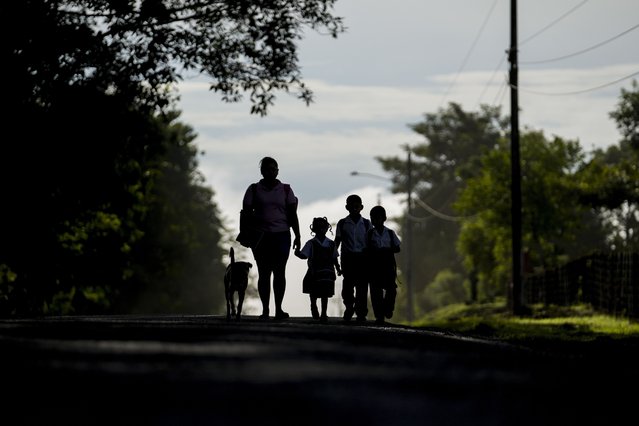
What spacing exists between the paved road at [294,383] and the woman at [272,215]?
6168 mm

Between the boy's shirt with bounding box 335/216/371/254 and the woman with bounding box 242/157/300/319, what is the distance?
95cm

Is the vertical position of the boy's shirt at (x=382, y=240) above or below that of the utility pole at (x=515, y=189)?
below

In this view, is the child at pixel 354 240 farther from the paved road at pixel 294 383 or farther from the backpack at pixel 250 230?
the paved road at pixel 294 383

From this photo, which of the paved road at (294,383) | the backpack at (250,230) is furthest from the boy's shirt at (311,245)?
the paved road at (294,383)

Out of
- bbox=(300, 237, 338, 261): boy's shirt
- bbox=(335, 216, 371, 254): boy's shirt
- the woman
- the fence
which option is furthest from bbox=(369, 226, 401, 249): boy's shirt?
the fence

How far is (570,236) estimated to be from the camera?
75.3 meters

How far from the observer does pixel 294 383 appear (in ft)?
21.5

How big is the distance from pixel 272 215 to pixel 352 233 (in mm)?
1458

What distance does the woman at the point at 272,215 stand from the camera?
1641 centimetres

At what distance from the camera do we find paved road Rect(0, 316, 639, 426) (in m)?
5.61

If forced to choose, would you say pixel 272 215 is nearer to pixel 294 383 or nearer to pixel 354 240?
pixel 354 240

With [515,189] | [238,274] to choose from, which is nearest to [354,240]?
[238,274]

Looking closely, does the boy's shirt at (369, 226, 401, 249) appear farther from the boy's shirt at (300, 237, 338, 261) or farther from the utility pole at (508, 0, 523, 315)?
the utility pole at (508, 0, 523, 315)

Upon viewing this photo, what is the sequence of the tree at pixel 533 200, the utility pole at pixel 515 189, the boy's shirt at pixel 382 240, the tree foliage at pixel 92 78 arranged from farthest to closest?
the tree at pixel 533 200
the utility pole at pixel 515 189
the tree foliage at pixel 92 78
the boy's shirt at pixel 382 240
